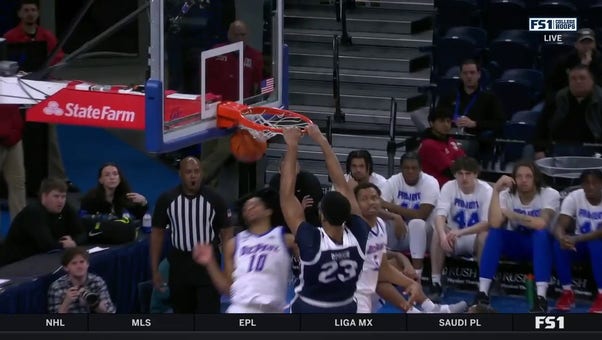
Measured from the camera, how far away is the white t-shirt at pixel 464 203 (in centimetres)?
1121

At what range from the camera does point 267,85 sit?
11.2 m

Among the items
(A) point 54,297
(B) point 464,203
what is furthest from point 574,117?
(A) point 54,297

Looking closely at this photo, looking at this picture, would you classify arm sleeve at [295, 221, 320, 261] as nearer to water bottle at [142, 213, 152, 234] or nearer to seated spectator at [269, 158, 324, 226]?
seated spectator at [269, 158, 324, 226]

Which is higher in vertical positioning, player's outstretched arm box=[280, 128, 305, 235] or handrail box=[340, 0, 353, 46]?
handrail box=[340, 0, 353, 46]

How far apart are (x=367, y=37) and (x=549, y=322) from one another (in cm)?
696

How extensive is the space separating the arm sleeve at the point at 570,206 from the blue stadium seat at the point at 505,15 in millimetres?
4471

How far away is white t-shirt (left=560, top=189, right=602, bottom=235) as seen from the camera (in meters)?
10.7

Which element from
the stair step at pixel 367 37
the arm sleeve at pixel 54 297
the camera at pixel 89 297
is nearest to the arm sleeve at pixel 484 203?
the camera at pixel 89 297

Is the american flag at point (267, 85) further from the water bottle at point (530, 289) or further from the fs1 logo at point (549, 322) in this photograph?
the fs1 logo at point (549, 322)

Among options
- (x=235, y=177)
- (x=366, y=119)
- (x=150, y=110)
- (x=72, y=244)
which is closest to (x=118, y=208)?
(x=72, y=244)

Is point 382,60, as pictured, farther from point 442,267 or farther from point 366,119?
point 442,267

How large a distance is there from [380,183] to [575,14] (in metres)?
4.30

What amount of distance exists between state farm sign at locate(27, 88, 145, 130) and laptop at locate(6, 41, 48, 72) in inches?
62.3

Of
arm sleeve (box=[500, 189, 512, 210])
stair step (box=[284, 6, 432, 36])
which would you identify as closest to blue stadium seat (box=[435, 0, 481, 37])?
stair step (box=[284, 6, 432, 36])
